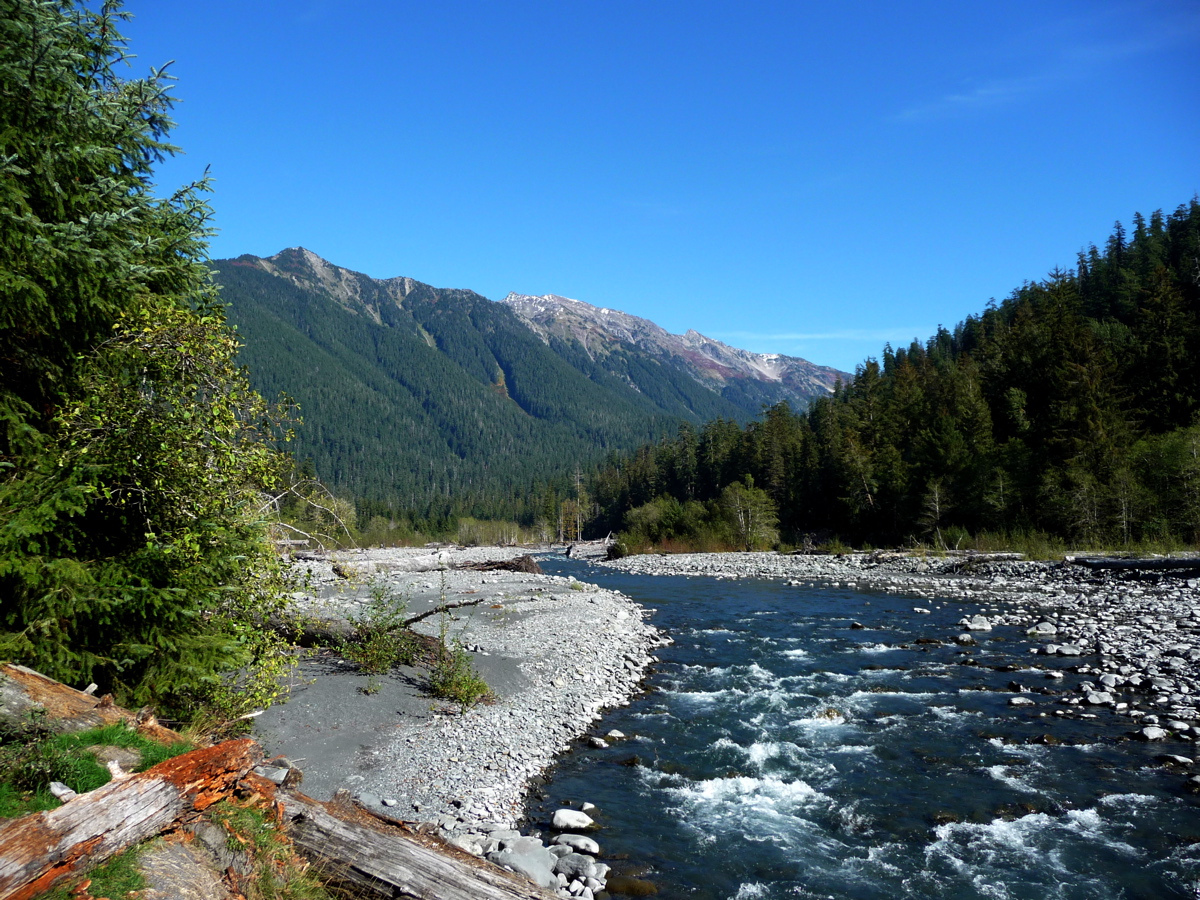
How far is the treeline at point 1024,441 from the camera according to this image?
3831 centimetres

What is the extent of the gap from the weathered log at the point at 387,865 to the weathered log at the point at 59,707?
1610 mm

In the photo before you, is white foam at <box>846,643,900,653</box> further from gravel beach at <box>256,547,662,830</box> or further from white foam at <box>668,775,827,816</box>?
white foam at <box>668,775,827,816</box>

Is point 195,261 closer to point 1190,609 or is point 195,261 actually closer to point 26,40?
point 26,40

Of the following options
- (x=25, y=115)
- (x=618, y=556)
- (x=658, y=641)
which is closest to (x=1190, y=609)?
(x=658, y=641)

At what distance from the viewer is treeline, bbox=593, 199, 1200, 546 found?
38312 millimetres

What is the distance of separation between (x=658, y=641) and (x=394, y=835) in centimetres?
1528

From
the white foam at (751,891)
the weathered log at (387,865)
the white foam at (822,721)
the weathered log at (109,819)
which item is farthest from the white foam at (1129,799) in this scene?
the weathered log at (109,819)

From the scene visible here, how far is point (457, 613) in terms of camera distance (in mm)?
21641

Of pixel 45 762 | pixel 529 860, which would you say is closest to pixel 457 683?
pixel 529 860

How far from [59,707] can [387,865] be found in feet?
11.0

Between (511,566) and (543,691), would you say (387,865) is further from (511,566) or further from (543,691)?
(511,566)

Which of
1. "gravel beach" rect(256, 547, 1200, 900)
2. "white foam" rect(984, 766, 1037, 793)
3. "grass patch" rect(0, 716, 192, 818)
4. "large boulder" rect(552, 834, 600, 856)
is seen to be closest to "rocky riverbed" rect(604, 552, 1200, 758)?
"gravel beach" rect(256, 547, 1200, 900)

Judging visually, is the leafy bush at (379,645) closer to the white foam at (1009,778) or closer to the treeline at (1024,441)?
the white foam at (1009,778)

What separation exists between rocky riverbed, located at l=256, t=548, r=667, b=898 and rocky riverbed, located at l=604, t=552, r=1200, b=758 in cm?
924
